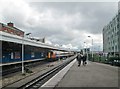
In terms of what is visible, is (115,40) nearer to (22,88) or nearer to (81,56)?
(81,56)

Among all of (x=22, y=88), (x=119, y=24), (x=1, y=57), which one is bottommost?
(x=22, y=88)

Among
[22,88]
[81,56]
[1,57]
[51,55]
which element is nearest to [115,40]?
[51,55]

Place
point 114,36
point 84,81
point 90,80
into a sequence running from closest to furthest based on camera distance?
point 84,81 < point 90,80 < point 114,36

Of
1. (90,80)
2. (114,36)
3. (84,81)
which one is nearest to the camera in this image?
(84,81)

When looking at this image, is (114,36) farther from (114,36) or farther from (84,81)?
(84,81)

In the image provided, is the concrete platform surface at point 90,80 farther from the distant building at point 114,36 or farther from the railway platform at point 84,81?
the distant building at point 114,36

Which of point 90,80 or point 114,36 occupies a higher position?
point 114,36

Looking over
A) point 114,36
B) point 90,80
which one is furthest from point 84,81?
point 114,36

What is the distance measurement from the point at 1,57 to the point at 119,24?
65.9 metres

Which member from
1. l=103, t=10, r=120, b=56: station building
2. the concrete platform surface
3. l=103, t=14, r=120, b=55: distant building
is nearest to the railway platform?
the concrete platform surface

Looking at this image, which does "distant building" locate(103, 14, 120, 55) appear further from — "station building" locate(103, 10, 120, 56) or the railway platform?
the railway platform

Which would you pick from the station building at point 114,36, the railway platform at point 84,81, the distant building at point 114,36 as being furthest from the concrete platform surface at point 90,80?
the distant building at point 114,36

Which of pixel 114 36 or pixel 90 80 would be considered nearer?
pixel 90 80

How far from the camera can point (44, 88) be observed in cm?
1261
